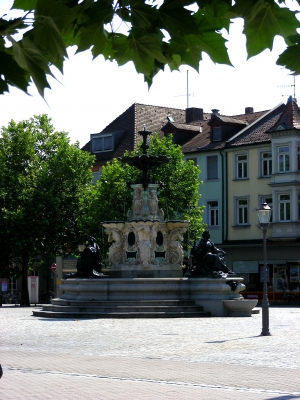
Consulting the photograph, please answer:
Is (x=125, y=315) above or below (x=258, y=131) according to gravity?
below

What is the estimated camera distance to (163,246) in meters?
35.9

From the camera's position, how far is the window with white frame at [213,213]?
6169 centimetres

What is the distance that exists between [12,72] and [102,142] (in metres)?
67.9

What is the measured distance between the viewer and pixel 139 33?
426cm

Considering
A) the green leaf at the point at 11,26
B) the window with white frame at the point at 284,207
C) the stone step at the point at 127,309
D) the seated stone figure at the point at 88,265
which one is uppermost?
the window with white frame at the point at 284,207

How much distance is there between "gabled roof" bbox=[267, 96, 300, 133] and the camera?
55.7m

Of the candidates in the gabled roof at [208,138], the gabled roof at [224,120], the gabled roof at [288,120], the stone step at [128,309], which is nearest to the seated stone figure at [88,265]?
the stone step at [128,309]

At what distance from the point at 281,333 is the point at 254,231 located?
3612cm

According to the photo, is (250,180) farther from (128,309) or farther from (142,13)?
(142,13)

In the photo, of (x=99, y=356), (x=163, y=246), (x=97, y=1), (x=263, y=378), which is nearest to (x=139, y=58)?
(x=97, y=1)

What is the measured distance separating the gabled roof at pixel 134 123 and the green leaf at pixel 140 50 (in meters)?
64.0

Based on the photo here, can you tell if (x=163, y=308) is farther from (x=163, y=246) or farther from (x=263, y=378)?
(x=263, y=378)

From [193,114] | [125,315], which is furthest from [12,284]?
[125,315]

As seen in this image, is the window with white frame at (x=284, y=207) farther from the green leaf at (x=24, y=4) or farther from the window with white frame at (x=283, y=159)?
the green leaf at (x=24, y=4)
